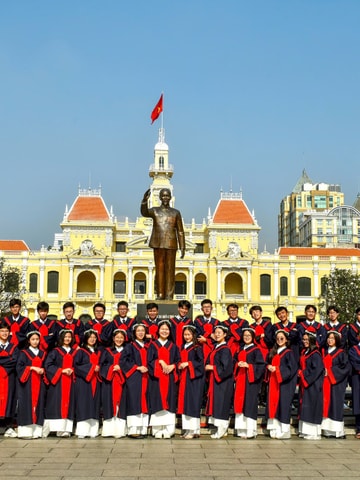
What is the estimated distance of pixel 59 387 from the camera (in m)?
10.5

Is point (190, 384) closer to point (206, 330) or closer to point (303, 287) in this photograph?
point (206, 330)

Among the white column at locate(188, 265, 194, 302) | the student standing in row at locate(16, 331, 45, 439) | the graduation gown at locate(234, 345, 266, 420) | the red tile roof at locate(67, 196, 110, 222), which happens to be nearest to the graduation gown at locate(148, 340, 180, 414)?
the graduation gown at locate(234, 345, 266, 420)

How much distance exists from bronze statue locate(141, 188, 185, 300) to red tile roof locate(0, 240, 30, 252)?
4481cm

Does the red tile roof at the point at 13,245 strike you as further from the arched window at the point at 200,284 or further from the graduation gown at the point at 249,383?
the graduation gown at the point at 249,383

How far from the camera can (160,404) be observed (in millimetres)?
10469

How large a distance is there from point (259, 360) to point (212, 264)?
148 feet

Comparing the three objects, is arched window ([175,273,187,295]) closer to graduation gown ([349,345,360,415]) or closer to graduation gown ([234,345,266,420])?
graduation gown ([349,345,360,415])

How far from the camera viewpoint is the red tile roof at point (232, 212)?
192 ft

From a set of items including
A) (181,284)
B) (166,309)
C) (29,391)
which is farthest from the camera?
(181,284)

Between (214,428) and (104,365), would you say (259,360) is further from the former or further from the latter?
(104,365)

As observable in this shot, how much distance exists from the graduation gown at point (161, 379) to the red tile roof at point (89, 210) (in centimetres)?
4727

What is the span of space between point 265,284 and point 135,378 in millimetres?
46511

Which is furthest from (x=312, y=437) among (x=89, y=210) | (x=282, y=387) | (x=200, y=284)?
(x=89, y=210)

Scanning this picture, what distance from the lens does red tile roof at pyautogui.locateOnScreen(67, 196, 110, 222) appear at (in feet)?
190
